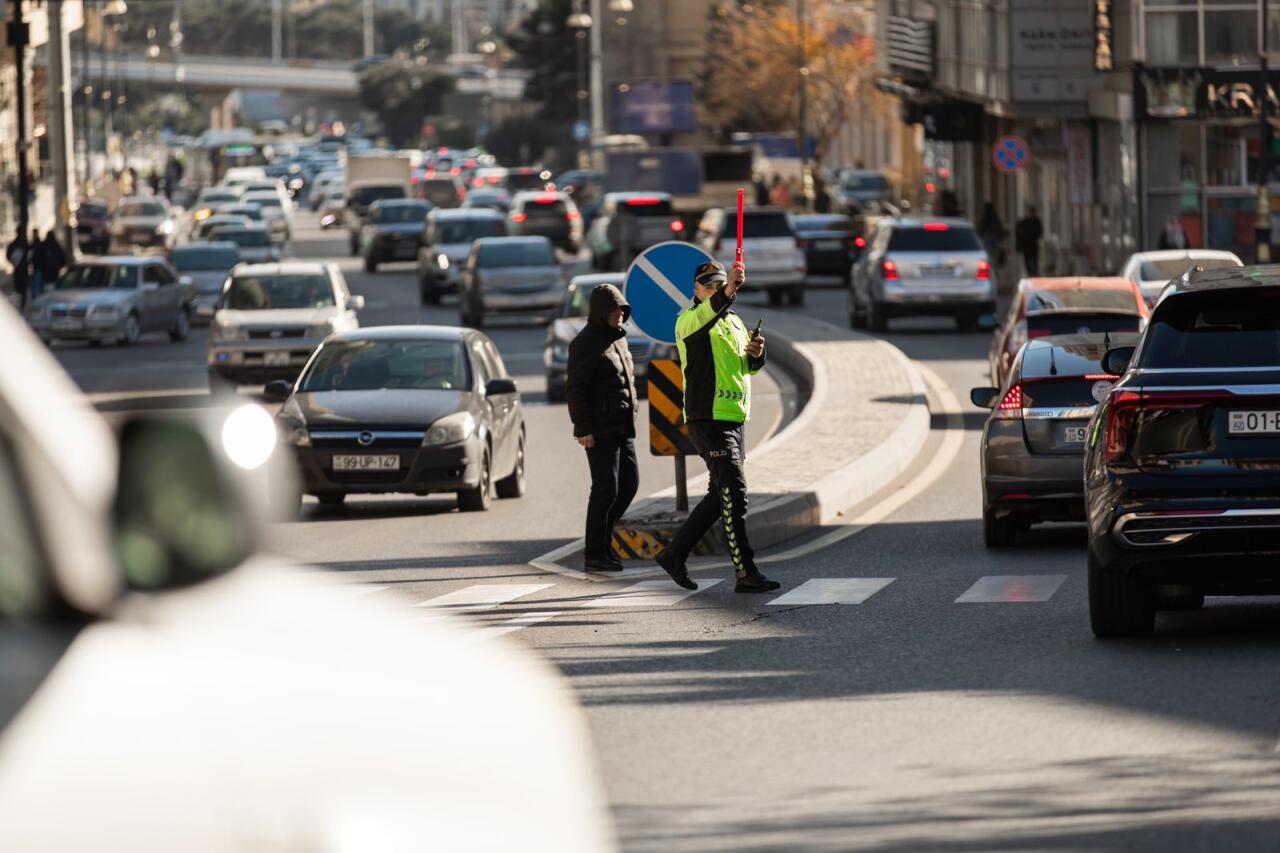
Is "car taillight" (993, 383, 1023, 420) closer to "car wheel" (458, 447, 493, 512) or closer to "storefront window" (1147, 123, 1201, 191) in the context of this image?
"car wheel" (458, 447, 493, 512)

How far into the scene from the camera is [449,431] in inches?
786

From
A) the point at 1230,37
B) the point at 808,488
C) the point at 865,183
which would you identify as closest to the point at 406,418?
the point at 808,488

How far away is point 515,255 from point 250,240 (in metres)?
17.1

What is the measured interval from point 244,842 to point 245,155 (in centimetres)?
18028

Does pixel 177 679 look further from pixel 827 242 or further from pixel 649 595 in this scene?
pixel 827 242

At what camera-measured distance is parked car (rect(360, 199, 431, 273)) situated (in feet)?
228

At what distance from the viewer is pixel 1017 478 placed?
1652cm

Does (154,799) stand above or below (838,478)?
above

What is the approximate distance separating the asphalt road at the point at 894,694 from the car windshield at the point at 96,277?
28.4 m

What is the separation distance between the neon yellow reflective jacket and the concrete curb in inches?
82.0

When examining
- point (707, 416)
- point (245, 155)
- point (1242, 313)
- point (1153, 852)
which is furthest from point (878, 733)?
point (245, 155)

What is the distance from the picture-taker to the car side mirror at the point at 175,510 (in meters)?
2.84

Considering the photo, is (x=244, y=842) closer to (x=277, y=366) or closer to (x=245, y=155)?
(x=277, y=366)

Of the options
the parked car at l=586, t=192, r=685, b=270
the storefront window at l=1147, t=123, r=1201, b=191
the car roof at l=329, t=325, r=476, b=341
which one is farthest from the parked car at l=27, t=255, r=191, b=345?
the car roof at l=329, t=325, r=476, b=341
